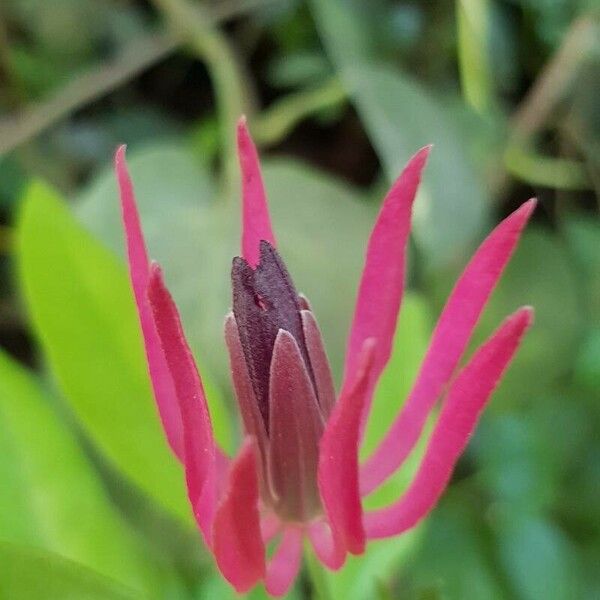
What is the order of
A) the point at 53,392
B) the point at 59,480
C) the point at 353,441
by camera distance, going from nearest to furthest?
the point at 353,441
the point at 59,480
the point at 53,392

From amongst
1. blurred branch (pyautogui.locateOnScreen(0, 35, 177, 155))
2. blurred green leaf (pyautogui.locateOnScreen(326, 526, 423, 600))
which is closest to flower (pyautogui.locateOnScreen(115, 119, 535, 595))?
blurred green leaf (pyautogui.locateOnScreen(326, 526, 423, 600))

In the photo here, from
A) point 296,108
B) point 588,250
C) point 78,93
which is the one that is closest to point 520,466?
point 588,250

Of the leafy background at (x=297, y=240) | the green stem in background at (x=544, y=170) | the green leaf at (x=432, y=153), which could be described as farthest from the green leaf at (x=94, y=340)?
the green stem in background at (x=544, y=170)

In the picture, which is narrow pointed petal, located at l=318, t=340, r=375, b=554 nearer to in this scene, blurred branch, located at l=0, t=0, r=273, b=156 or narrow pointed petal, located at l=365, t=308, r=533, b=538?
narrow pointed petal, located at l=365, t=308, r=533, b=538

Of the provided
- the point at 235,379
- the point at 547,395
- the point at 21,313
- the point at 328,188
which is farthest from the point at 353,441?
the point at 21,313

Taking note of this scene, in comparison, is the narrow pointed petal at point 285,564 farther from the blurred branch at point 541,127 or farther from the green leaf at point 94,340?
the blurred branch at point 541,127

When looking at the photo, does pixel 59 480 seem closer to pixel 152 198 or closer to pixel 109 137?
pixel 152 198

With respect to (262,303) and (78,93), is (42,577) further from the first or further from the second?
(78,93)
